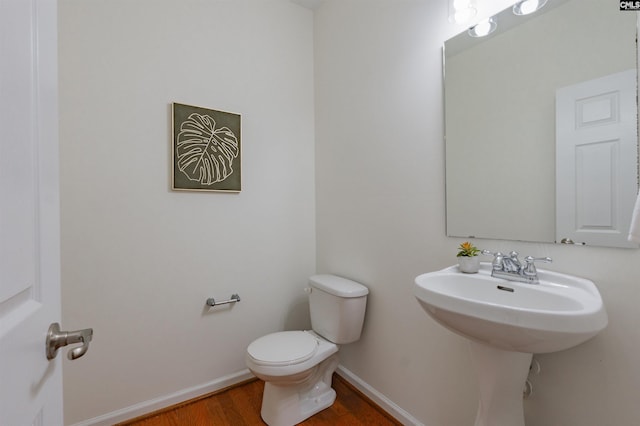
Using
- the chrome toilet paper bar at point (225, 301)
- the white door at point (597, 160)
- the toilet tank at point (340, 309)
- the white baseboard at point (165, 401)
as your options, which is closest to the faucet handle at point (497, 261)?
the white door at point (597, 160)

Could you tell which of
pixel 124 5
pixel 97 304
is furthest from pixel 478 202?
pixel 124 5

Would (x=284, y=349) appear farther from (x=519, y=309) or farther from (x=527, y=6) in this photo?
(x=527, y=6)

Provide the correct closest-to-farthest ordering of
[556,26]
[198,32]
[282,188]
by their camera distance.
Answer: [556,26] → [198,32] → [282,188]

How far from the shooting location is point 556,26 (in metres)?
1.02

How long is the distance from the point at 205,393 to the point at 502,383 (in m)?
1.66

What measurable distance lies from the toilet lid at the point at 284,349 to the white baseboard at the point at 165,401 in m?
0.48

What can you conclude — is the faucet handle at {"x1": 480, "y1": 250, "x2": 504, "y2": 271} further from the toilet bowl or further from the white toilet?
the toilet bowl

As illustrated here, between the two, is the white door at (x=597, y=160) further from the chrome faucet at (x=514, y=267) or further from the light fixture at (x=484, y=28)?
the light fixture at (x=484, y=28)

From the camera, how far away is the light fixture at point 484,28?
3.82 ft

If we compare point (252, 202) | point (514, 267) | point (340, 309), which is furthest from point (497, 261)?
point (252, 202)

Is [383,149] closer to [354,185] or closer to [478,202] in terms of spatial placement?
[354,185]

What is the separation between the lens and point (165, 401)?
5.51ft

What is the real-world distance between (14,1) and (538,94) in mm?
1425

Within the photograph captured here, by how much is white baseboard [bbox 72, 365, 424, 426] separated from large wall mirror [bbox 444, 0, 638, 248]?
106cm
